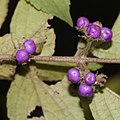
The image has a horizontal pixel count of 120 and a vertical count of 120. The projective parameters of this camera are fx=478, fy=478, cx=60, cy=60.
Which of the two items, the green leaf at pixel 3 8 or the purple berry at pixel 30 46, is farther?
the green leaf at pixel 3 8

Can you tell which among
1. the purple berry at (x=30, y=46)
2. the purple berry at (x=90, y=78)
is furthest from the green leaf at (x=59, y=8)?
the purple berry at (x=90, y=78)

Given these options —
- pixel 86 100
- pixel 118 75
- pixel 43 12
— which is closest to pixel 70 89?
pixel 86 100

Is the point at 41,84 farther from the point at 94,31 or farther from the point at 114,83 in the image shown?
the point at 114,83

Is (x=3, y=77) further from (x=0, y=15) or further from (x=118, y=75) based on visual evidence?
(x=118, y=75)

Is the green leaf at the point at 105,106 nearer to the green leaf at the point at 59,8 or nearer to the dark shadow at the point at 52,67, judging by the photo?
the dark shadow at the point at 52,67

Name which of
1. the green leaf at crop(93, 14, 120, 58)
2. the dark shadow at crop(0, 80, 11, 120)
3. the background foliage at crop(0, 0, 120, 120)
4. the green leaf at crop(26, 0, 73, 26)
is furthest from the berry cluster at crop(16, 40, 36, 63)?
the dark shadow at crop(0, 80, 11, 120)

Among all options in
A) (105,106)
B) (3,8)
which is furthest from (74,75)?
(3,8)
